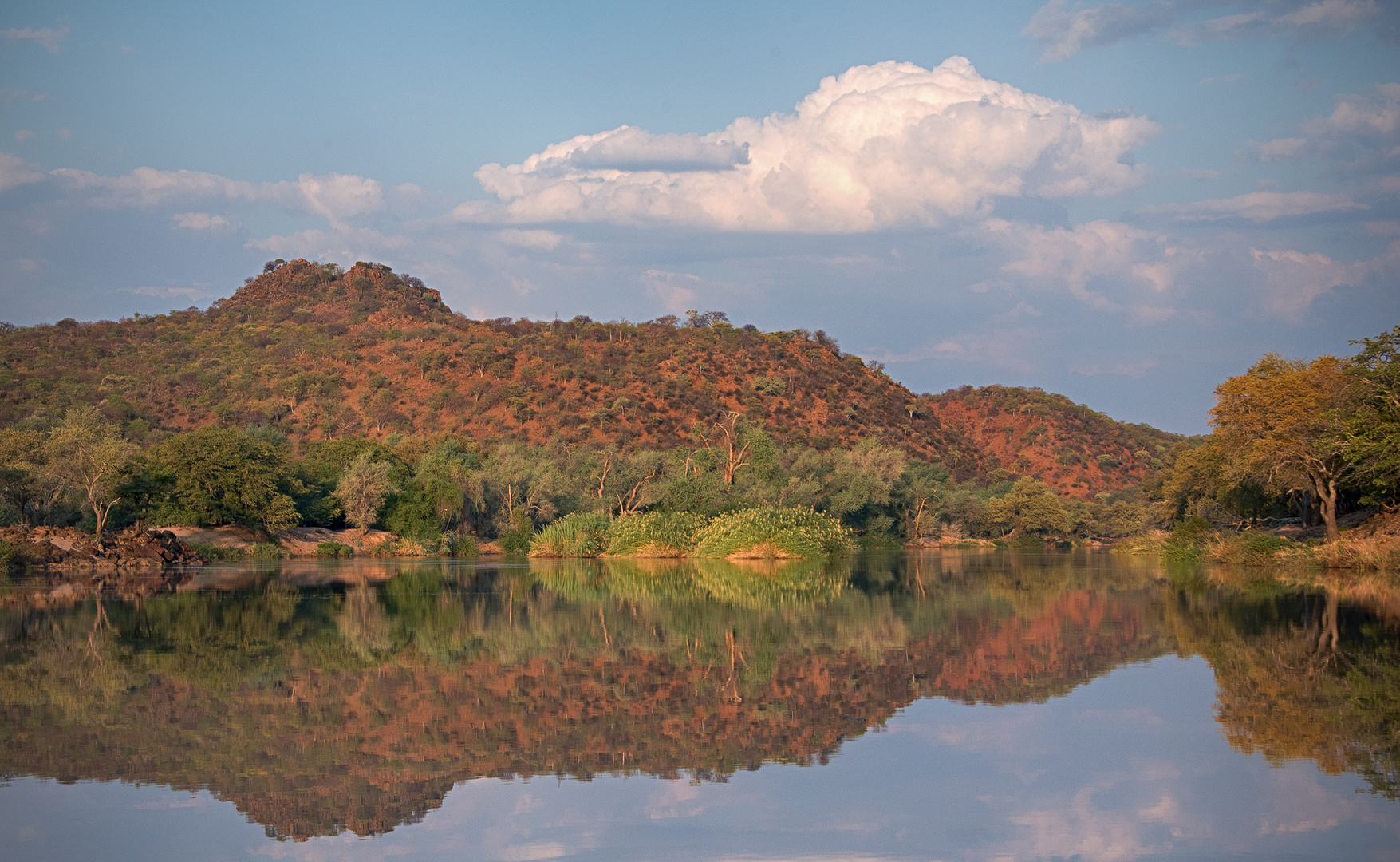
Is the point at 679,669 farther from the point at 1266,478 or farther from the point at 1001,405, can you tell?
the point at 1001,405

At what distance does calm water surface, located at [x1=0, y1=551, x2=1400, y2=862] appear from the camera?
6902 millimetres

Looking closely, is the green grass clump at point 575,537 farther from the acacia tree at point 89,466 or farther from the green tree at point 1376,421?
the green tree at point 1376,421

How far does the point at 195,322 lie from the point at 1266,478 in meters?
98.9

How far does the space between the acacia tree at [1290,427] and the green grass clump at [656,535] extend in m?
19.4

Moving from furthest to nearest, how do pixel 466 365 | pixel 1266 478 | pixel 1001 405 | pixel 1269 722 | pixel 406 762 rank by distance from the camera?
pixel 1001 405 < pixel 466 365 < pixel 1266 478 < pixel 1269 722 < pixel 406 762

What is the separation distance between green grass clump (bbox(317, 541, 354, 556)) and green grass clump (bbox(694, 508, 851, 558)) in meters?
15.6

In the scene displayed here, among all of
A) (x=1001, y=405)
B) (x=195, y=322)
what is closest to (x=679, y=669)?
(x=195, y=322)

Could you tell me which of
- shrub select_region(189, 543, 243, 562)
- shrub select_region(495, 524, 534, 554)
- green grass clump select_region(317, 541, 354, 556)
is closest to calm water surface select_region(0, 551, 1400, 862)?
shrub select_region(189, 543, 243, 562)

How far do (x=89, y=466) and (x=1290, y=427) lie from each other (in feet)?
131

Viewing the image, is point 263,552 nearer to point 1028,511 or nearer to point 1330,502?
point 1330,502

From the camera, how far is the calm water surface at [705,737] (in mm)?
6902

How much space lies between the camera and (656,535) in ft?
147

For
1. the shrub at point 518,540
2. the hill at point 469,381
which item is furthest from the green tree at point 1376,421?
the hill at point 469,381

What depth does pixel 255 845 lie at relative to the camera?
22.1 ft
